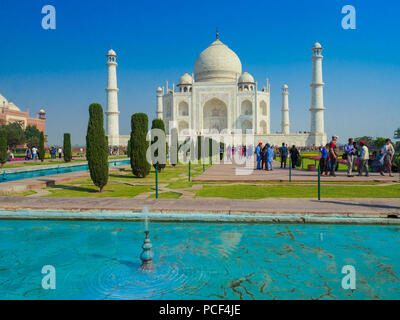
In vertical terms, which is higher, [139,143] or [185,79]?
[185,79]

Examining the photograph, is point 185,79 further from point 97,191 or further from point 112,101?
point 97,191

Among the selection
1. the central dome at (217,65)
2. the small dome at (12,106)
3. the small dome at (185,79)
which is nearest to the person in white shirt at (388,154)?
the central dome at (217,65)

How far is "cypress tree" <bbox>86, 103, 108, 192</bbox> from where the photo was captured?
7654mm

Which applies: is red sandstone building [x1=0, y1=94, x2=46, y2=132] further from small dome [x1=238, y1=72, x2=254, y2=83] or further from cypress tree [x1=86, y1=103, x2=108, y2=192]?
cypress tree [x1=86, y1=103, x2=108, y2=192]

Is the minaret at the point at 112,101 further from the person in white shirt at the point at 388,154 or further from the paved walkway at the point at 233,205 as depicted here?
the paved walkway at the point at 233,205

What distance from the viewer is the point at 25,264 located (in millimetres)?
3547

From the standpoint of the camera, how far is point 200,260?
3.57 m

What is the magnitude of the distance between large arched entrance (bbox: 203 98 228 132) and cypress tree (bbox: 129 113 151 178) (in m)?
32.9

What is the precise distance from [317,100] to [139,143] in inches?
1218

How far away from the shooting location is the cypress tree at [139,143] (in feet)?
34.5

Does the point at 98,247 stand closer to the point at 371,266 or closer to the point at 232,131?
the point at 371,266

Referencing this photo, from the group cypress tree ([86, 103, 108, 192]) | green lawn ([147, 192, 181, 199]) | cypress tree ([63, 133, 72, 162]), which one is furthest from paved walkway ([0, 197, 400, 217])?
cypress tree ([63, 133, 72, 162])

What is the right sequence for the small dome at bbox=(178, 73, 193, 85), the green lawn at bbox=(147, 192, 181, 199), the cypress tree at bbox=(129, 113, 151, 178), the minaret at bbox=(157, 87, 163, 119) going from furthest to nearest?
the minaret at bbox=(157, 87, 163, 119), the small dome at bbox=(178, 73, 193, 85), the cypress tree at bbox=(129, 113, 151, 178), the green lawn at bbox=(147, 192, 181, 199)

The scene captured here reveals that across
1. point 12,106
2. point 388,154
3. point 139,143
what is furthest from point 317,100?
point 12,106
